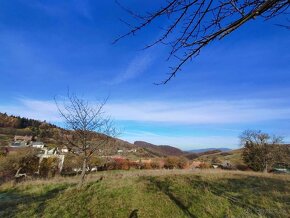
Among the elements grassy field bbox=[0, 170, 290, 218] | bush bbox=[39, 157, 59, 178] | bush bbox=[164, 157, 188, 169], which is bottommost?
grassy field bbox=[0, 170, 290, 218]

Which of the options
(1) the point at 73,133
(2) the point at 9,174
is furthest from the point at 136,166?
(1) the point at 73,133

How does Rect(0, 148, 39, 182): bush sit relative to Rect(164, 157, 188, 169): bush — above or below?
below

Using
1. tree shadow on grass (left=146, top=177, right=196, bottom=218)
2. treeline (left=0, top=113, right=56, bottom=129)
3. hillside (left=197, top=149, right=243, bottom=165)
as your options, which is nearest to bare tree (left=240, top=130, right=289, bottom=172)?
hillside (left=197, top=149, right=243, bottom=165)

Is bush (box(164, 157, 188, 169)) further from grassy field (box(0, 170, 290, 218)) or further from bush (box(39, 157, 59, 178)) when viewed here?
grassy field (box(0, 170, 290, 218))

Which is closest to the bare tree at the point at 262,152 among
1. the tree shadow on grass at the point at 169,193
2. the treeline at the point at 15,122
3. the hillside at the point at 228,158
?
the hillside at the point at 228,158

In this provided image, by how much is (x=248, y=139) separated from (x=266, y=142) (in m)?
2.90

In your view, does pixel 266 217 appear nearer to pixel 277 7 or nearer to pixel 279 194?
pixel 279 194

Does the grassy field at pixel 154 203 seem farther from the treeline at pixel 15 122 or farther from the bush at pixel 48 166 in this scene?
the treeline at pixel 15 122

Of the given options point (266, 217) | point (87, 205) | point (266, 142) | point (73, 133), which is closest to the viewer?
point (266, 217)

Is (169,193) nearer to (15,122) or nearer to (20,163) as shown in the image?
(20,163)

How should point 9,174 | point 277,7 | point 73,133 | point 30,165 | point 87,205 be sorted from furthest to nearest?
1. point 30,165
2. point 9,174
3. point 73,133
4. point 87,205
5. point 277,7

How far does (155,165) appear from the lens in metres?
43.2

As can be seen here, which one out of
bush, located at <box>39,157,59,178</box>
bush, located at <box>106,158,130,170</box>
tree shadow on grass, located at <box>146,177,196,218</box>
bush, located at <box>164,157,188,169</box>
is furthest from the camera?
bush, located at <box>164,157,188,169</box>

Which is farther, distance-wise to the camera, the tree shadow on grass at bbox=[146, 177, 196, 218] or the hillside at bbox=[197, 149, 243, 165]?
the hillside at bbox=[197, 149, 243, 165]
